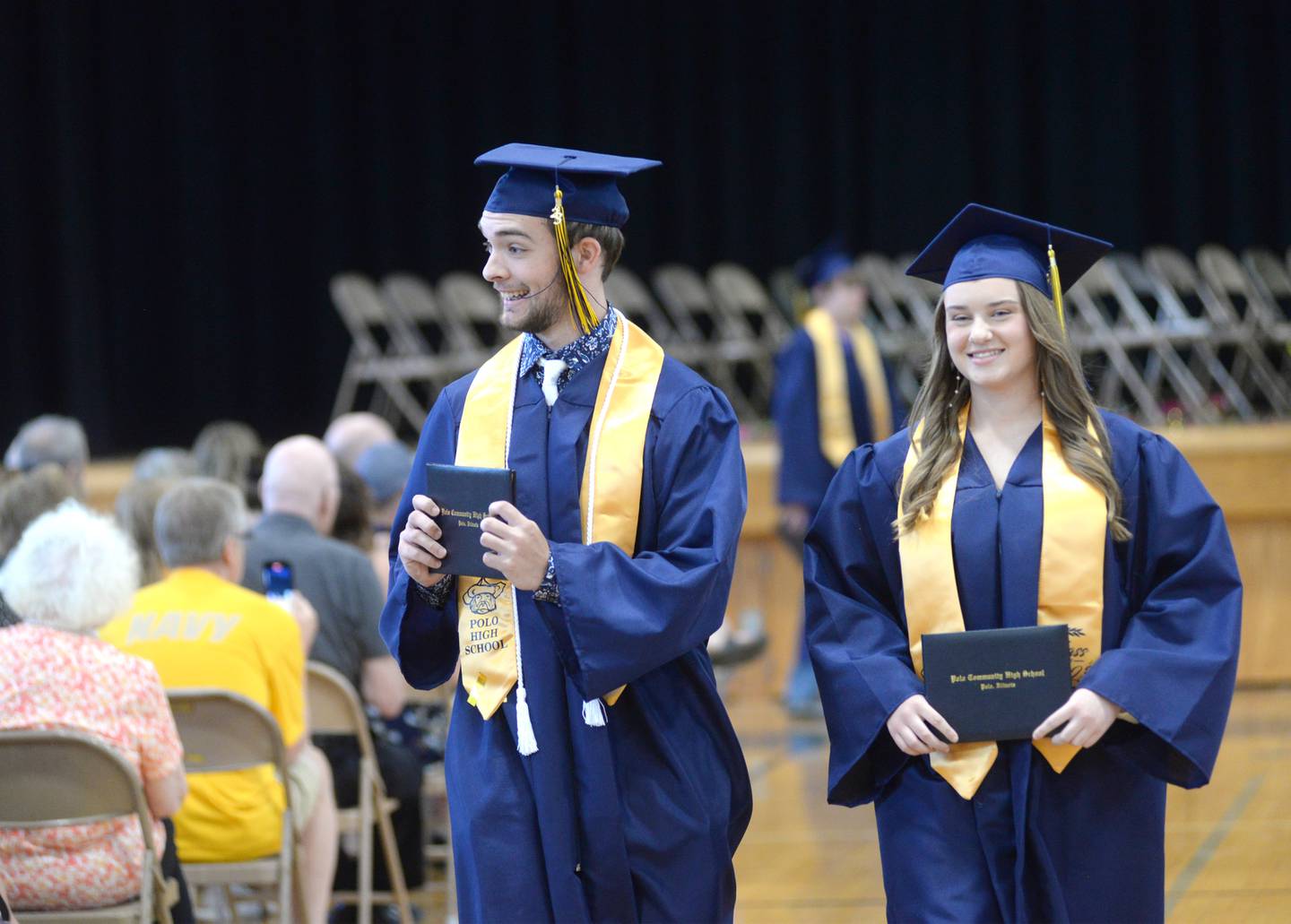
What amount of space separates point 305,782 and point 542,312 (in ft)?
6.48

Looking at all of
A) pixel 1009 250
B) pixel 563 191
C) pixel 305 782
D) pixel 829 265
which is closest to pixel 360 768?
pixel 305 782

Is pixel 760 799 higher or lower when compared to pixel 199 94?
lower

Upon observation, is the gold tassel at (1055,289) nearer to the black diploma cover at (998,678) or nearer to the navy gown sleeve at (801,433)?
the black diploma cover at (998,678)

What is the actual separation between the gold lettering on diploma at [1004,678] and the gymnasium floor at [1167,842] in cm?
236

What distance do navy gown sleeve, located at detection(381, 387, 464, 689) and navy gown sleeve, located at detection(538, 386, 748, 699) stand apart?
30cm

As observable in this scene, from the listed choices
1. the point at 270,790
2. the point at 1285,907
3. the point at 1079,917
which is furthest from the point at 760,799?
the point at 1079,917

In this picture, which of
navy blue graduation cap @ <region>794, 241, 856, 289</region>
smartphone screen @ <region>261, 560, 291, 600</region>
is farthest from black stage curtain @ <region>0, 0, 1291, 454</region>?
smartphone screen @ <region>261, 560, 291, 600</region>

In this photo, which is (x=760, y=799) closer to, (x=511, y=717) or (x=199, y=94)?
(x=511, y=717)

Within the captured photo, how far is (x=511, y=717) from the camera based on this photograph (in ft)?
9.65

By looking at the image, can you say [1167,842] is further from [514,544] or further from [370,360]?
[370,360]

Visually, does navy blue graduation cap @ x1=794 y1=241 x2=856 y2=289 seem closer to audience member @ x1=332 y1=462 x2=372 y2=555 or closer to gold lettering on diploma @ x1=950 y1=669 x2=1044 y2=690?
audience member @ x1=332 y1=462 x2=372 y2=555

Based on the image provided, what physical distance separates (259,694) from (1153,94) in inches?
436

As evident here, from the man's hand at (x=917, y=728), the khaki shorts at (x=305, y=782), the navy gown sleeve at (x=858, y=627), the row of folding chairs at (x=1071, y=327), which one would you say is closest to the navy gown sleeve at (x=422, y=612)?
the navy gown sleeve at (x=858, y=627)

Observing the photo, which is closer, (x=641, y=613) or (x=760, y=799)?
(x=641, y=613)
